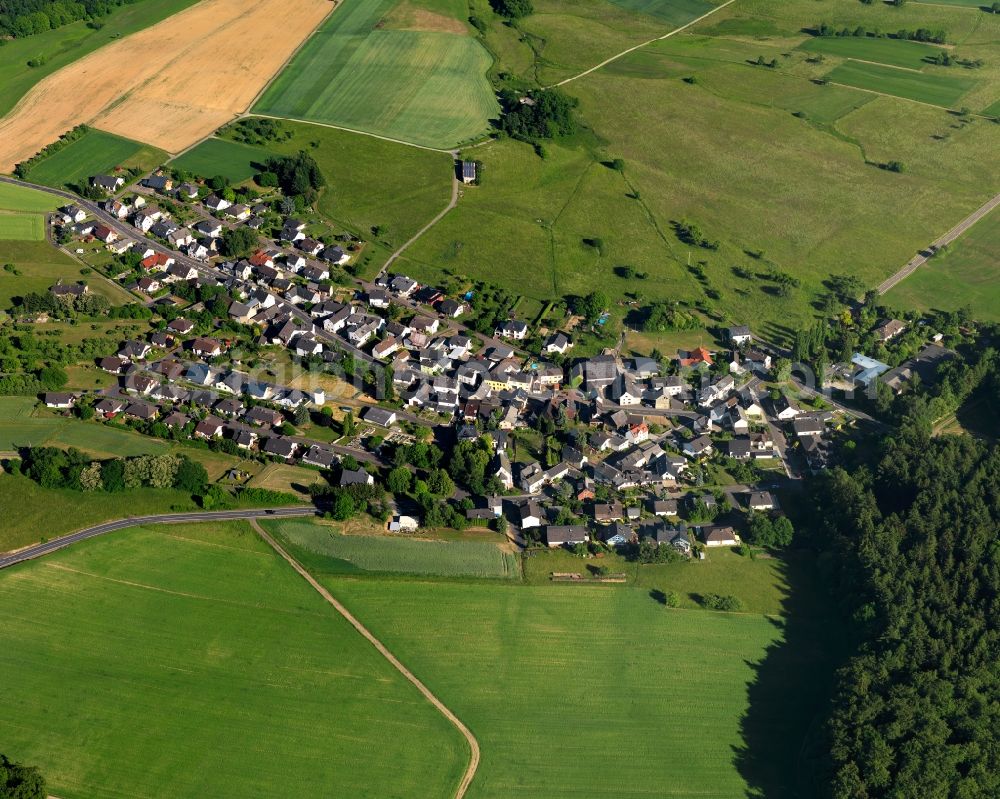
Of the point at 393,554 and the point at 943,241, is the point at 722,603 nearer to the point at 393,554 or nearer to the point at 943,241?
the point at 393,554

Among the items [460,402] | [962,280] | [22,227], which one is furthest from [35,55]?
[962,280]

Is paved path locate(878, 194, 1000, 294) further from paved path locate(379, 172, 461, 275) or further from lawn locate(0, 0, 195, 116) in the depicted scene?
lawn locate(0, 0, 195, 116)

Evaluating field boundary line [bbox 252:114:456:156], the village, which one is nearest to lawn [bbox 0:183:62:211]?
the village

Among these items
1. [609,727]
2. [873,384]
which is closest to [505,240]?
[873,384]

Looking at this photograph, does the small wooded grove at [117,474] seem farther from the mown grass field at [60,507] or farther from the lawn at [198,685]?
the lawn at [198,685]

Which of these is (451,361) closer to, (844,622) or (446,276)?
(446,276)
